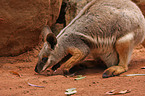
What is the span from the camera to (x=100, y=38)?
4.04m

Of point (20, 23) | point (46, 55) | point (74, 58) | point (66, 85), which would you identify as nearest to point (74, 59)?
point (74, 58)

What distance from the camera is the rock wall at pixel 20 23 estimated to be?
177 inches

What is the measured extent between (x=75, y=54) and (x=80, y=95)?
64.6 inches

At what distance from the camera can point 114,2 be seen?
13.8 ft

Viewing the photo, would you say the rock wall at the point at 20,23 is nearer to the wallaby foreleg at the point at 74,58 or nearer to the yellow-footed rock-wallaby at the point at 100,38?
the yellow-footed rock-wallaby at the point at 100,38

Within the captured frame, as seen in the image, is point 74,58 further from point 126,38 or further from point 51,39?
point 126,38

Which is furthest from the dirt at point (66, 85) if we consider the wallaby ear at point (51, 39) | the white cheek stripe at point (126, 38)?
the wallaby ear at point (51, 39)

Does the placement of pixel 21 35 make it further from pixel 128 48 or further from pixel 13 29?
pixel 128 48

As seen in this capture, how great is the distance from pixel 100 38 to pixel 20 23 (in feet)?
6.94

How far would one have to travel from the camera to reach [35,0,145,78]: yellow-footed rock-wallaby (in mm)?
3781

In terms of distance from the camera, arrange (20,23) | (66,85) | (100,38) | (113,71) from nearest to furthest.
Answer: (66,85), (113,71), (100,38), (20,23)

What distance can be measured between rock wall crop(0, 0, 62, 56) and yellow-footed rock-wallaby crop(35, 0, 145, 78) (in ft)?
3.16

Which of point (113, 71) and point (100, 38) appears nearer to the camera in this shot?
point (113, 71)

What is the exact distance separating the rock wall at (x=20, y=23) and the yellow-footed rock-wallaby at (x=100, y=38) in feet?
3.16
